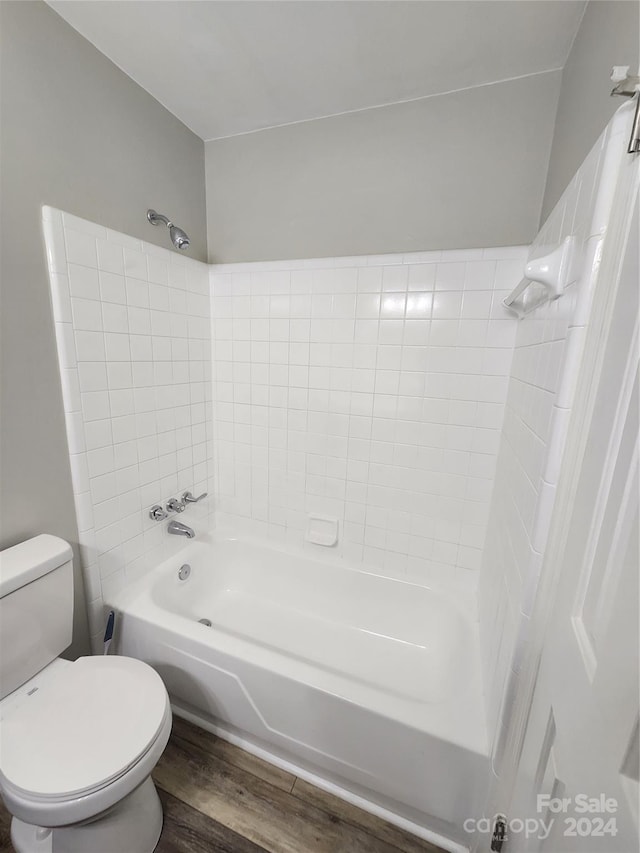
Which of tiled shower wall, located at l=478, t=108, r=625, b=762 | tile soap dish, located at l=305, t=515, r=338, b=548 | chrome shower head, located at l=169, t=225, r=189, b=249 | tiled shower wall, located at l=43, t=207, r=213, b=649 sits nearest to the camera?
tiled shower wall, located at l=478, t=108, r=625, b=762

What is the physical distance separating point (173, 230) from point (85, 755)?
67.1 inches

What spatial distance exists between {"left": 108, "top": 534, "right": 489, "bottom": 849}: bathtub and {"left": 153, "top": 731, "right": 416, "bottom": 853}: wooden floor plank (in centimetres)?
9

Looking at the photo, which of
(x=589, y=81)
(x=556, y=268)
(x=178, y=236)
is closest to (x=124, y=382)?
(x=178, y=236)

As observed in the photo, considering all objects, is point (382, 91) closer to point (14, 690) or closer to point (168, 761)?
point (14, 690)

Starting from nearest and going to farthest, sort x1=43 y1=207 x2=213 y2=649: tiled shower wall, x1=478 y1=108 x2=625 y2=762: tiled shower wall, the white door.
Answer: the white door, x1=478 y1=108 x2=625 y2=762: tiled shower wall, x1=43 y1=207 x2=213 y2=649: tiled shower wall

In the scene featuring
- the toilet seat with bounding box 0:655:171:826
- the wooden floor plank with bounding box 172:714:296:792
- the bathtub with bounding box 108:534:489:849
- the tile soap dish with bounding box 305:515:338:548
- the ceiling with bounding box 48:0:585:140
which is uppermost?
the ceiling with bounding box 48:0:585:140

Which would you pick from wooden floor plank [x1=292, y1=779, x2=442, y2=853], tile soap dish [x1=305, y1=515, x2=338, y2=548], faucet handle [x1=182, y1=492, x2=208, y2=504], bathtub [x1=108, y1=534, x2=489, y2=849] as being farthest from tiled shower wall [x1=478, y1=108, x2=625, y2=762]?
faucet handle [x1=182, y1=492, x2=208, y2=504]

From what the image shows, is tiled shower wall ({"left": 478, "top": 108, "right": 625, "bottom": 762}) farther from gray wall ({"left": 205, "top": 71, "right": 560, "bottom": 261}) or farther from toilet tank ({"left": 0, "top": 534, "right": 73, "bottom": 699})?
toilet tank ({"left": 0, "top": 534, "right": 73, "bottom": 699})

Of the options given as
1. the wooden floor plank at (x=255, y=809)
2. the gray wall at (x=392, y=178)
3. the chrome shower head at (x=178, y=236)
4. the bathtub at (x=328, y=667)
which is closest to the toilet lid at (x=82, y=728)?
the bathtub at (x=328, y=667)

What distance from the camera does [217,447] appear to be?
1.98m

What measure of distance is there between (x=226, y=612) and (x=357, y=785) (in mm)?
930

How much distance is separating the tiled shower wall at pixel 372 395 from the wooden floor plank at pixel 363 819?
84 cm

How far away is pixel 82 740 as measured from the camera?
3.00 ft

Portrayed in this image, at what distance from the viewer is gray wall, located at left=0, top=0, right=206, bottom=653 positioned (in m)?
1.00
